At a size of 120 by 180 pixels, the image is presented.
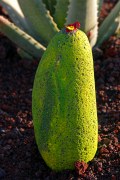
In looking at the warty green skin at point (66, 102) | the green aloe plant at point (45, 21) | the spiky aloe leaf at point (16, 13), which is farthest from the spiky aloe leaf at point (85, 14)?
the warty green skin at point (66, 102)

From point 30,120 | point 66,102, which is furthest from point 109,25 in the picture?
point 66,102

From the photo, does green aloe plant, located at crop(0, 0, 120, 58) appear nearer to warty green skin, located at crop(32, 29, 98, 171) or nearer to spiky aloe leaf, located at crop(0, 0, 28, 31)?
spiky aloe leaf, located at crop(0, 0, 28, 31)

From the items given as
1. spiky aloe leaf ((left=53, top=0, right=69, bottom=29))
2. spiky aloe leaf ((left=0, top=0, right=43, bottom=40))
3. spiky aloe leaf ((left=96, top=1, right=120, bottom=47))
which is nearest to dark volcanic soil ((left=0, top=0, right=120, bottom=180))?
spiky aloe leaf ((left=96, top=1, right=120, bottom=47))

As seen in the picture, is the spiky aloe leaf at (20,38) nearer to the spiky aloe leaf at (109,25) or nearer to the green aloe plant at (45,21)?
the green aloe plant at (45,21)

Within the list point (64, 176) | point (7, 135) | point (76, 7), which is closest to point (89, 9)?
point (76, 7)

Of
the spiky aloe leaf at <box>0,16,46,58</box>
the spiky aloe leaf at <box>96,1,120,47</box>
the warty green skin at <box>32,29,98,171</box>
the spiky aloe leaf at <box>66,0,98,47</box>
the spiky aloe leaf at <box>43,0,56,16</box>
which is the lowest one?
the warty green skin at <box>32,29,98,171</box>

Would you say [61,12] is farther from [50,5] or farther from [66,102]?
[66,102]
